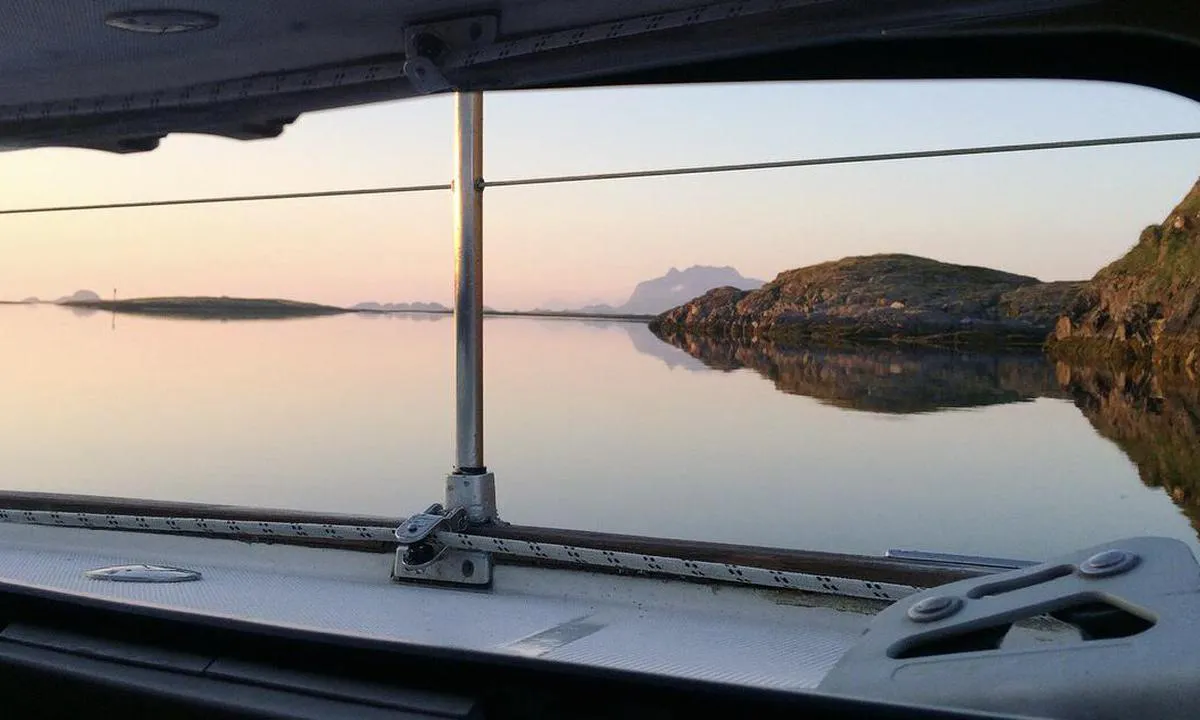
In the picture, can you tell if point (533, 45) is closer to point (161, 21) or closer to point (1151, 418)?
point (161, 21)

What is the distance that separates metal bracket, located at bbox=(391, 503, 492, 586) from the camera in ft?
6.68

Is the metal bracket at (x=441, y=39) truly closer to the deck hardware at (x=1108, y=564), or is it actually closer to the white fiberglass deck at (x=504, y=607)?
the white fiberglass deck at (x=504, y=607)

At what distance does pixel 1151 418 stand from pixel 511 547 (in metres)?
23.5

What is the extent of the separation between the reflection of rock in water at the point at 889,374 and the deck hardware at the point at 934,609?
27.0 meters

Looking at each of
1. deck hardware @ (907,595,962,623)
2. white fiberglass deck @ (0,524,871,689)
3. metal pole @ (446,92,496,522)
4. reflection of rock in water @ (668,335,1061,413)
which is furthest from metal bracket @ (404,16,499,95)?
reflection of rock in water @ (668,335,1061,413)

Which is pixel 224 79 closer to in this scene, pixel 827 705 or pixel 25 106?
pixel 25 106

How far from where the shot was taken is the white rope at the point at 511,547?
1772mm

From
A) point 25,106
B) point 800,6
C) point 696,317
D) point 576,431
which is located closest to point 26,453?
point 576,431

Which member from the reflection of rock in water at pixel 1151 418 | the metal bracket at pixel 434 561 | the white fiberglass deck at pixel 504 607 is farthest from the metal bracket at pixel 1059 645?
the reflection of rock in water at pixel 1151 418

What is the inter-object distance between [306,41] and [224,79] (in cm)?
29

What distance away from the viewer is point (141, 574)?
1940 mm

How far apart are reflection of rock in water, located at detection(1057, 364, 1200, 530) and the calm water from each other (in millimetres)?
112

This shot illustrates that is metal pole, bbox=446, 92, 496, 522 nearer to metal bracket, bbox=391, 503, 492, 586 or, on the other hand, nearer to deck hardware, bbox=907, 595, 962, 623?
metal bracket, bbox=391, 503, 492, 586

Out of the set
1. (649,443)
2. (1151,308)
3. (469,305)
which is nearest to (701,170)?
(469,305)
